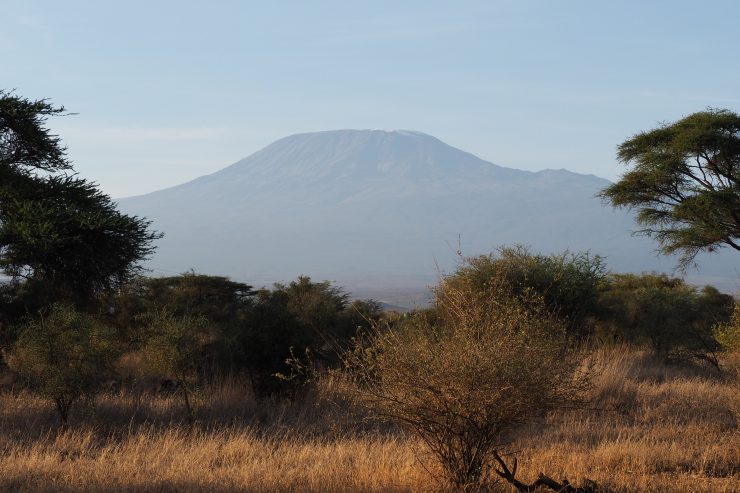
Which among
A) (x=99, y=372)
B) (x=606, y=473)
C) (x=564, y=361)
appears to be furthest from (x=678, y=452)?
(x=99, y=372)

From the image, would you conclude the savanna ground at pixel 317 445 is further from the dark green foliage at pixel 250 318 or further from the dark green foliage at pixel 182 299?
the dark green foliage at pixel 182 299

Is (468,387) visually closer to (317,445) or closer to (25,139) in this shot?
(317,445)

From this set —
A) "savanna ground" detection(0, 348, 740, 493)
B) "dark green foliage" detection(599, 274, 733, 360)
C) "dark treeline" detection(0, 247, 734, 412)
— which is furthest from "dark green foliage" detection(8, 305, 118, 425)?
"dark green foliage" detection(599, 274, 733, 360)

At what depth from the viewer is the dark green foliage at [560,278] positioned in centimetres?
1634

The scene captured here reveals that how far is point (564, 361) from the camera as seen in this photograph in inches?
280

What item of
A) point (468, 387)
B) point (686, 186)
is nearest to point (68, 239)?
point (468, 387)

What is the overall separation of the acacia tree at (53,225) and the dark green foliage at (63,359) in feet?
17.9

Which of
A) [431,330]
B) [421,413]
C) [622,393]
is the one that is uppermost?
[431,330]

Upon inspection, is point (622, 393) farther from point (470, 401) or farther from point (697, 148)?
point (697, 148)

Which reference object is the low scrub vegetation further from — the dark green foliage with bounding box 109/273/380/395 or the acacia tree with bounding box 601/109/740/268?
the acacia tree with bounding box 601/109/740/268

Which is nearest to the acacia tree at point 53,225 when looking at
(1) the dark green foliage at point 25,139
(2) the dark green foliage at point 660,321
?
(1) the dark green foliage at point 25,139

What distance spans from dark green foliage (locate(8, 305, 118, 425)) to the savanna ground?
44 centimetres

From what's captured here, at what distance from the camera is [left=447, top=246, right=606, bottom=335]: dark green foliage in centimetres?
1634

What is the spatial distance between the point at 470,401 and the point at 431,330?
3.04ft
